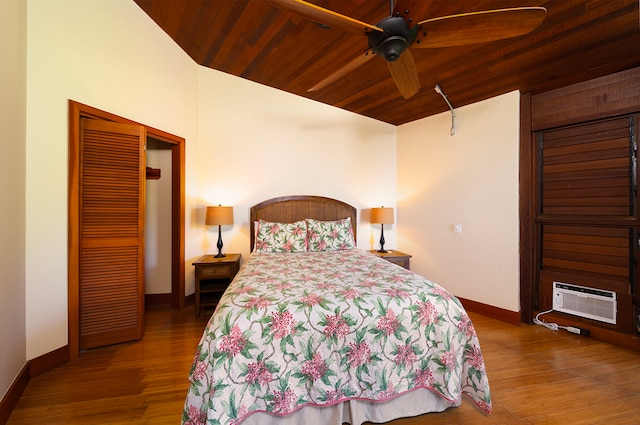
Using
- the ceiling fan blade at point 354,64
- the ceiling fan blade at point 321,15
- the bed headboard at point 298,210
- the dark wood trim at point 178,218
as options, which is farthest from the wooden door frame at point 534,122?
the dark wood trim at point 178,218

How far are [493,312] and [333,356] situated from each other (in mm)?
2516

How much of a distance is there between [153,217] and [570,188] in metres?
4.77

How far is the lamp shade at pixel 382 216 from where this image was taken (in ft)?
11.9

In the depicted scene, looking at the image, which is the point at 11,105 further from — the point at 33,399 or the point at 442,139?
the point at 442,139

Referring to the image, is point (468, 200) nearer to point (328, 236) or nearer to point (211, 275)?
point (328, 236)

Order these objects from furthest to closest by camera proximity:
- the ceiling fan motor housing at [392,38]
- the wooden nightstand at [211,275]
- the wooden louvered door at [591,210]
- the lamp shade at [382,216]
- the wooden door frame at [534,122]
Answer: the lamp shade at [382,216]
the wooden nightstand at [211,275]
the wooden door frame at [534,122]
the wooden louvered door at [591,210]
the ceiling fan motor housing at [392,38]

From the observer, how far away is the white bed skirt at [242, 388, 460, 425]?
52.7 inches

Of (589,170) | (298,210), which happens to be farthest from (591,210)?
(298,210)

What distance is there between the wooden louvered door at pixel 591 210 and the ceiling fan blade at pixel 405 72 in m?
1.87

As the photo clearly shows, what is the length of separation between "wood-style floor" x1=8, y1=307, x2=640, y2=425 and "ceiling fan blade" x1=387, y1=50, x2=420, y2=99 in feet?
7.31

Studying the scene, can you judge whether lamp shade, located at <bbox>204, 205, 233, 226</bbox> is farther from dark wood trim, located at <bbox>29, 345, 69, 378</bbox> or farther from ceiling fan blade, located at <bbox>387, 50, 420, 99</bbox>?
ceiling fan blade, located at <bbox>387, 50, 420, 99</bbox>

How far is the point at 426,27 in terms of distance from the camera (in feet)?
4.76

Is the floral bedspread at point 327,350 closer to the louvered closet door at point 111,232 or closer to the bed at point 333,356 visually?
the bed at point 333,356

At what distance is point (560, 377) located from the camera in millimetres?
1886
